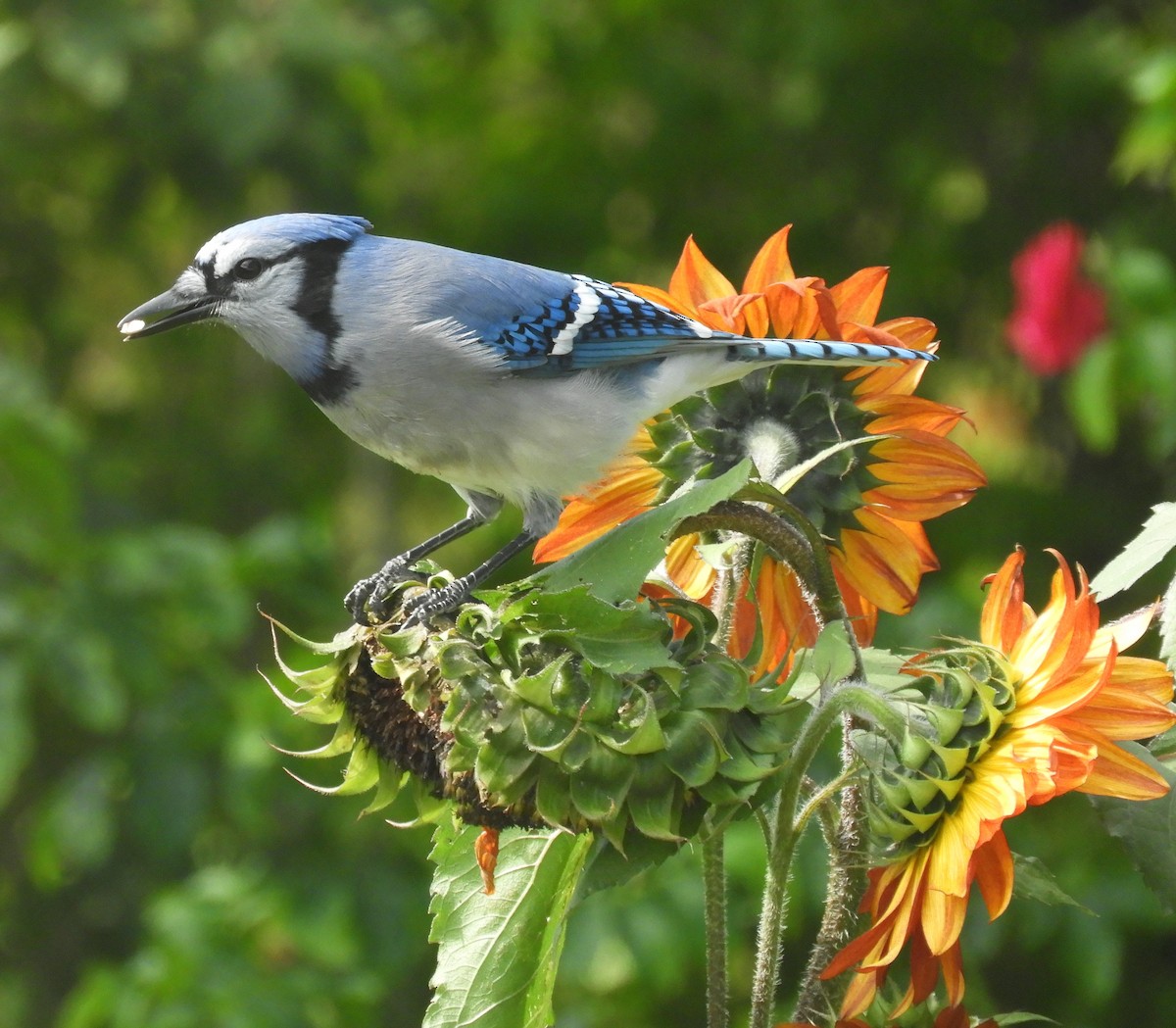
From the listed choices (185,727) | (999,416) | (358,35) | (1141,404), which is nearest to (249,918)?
(185,727)

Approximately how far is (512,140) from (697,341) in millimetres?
3906

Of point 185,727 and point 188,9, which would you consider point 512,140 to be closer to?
point 188,9

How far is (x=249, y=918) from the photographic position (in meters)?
3.94

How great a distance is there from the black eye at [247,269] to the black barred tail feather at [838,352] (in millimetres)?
719

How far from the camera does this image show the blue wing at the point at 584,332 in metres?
1.94

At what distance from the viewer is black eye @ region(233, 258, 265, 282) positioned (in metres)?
1.89

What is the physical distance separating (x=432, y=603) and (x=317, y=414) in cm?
428

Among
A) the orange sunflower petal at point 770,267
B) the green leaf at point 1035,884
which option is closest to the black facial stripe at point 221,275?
the orange sunflower petal at point 770,267

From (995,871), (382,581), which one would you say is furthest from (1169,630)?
(382,581)

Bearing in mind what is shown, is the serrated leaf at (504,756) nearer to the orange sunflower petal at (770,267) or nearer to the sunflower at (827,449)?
the sunflower at (827,449)

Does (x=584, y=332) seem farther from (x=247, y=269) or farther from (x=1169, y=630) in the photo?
(x=1169, y=630)

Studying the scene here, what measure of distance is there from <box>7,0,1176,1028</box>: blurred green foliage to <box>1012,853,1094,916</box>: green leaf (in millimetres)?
2057

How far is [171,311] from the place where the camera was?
1.85 meters

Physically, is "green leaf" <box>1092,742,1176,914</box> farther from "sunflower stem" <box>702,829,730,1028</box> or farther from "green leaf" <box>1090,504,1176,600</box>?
"sunflower stem" <box>702,829,730,1028</box>
